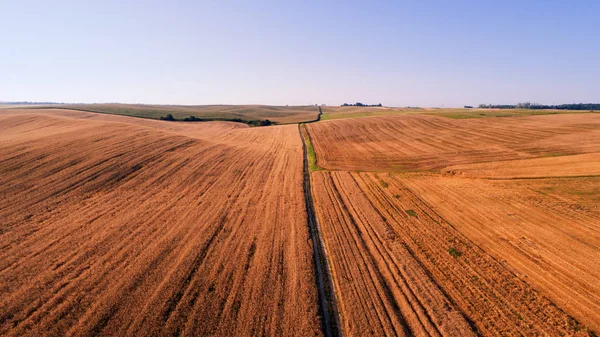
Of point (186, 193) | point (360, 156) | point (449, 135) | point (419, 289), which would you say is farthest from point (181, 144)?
point (449, 135)

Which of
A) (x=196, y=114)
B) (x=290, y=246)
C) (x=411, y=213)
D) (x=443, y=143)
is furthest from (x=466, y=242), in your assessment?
(x=196, y=114)

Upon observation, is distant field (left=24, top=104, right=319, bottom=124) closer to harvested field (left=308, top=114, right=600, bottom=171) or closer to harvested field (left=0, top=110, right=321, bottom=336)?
harvested field (left=308, top=114, right=600, bottom=171)

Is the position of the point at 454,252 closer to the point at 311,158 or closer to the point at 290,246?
the point at 290,246

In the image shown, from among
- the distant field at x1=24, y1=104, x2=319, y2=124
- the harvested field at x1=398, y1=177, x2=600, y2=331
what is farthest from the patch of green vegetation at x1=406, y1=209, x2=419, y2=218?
the distant field at x1=24, y1=104, x2=319, y2=124

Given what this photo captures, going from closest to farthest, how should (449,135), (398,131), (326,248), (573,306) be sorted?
(573,306) → (326,248) → (449,135) → (398,131)

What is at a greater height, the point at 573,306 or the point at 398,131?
the point at 398,131

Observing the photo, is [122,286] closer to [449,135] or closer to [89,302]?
[89,302]

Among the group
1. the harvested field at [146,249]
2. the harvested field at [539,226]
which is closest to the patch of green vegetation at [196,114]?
the harvested field at [146,249]

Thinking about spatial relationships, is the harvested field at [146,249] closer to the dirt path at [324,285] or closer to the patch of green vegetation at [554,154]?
the dirt path at [324,285]
